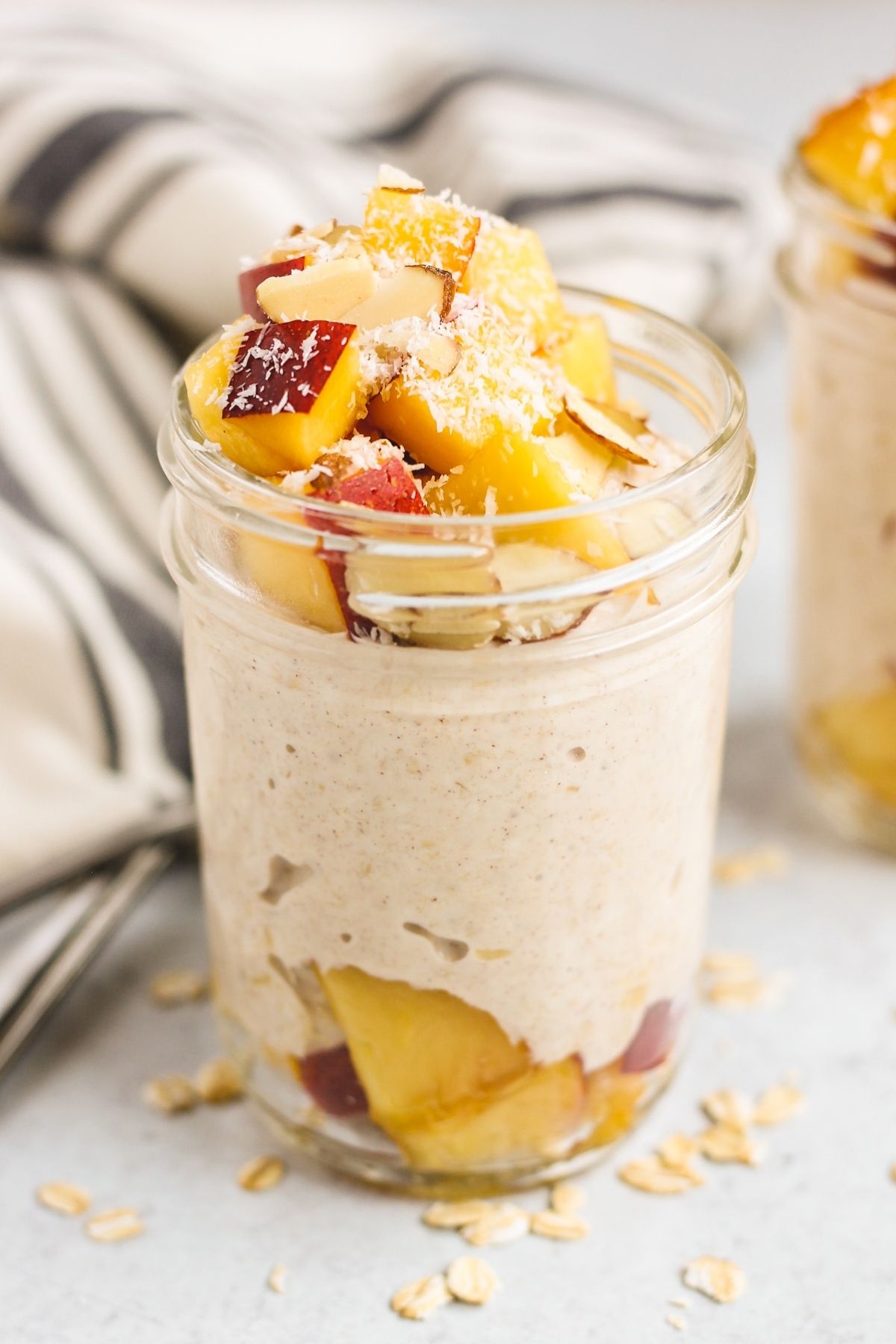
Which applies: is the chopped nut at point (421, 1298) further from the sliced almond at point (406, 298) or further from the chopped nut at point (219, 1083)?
the sliced almond at point (406, 298)

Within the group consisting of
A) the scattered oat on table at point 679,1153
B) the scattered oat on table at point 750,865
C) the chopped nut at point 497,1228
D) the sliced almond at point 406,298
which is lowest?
the scattered oat on table at point 750,865

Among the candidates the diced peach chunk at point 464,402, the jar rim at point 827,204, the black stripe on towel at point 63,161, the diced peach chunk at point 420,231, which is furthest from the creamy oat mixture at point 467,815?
the black stripe on towel at point 63,161

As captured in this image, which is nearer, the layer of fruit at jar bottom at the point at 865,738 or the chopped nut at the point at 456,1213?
the chopped nut at the point at 456,1213

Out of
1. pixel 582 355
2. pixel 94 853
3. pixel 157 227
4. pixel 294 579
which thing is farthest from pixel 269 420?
pixel 157 227

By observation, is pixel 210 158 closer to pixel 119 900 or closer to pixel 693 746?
pixel 119 900

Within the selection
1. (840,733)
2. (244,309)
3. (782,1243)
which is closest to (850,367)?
(840,733)

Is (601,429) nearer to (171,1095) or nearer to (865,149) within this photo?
(865,149)

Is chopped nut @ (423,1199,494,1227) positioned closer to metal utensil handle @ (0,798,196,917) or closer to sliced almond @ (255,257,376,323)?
metal utensil handle @ (0,798,196,917)
